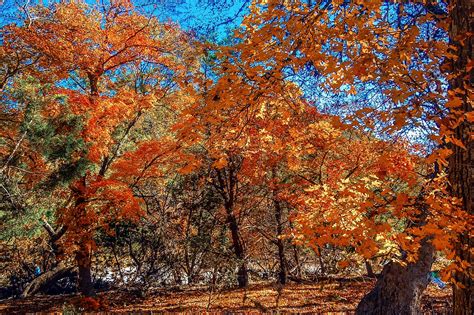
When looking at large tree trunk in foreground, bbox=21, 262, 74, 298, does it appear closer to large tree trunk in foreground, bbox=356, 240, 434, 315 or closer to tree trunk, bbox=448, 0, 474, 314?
large tree trunk in foreground, bbox=356, 240, 434, 315

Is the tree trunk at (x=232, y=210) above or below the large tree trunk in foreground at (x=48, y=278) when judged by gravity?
above

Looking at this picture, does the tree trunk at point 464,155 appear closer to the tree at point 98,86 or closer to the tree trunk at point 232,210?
the tree at point 98,86

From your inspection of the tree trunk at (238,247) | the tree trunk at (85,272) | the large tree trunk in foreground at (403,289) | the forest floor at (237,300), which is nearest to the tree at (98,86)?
the tree trunk at (85,272)

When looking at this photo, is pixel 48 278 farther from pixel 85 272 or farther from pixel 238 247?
pixel 238 247

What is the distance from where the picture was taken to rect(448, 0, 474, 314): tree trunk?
2.72m

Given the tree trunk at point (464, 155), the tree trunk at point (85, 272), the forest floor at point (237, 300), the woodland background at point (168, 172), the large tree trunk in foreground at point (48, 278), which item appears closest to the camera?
the tree trunk at point (464, 155)

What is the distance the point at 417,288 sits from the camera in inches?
237

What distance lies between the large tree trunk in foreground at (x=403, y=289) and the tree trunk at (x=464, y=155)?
11.1ft

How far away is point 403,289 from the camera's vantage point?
6020mm

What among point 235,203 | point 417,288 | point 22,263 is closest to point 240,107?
point 417,288

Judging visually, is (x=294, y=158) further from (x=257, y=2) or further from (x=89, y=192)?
(x=257, y=2)

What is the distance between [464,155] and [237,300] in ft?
30.3

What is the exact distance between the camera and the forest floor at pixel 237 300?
9.82 metres

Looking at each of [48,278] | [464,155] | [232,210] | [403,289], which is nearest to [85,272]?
[48,278]
